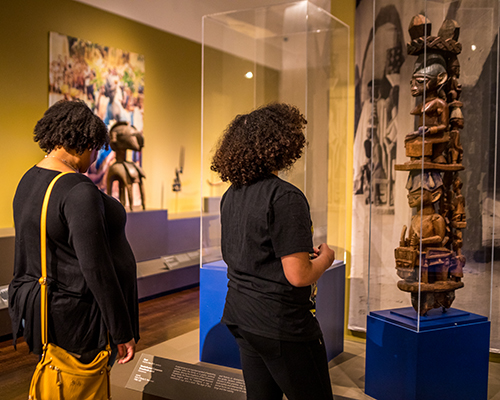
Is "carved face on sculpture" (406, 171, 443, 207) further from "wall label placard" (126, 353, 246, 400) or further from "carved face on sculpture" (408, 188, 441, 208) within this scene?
"wall label placard" (126, 353, 246, 400)

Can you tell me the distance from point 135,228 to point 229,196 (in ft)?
13.7

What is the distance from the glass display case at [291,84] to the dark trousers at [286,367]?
1.72m

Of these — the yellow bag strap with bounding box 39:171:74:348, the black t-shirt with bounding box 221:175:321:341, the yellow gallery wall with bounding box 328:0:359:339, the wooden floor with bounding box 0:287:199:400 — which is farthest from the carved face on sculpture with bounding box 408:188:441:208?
the wooden floor with bounding box 0:287:199:400

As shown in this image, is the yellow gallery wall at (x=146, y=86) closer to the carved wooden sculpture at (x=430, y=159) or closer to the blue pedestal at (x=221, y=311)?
the blue pedestal at (x=221, y=311)

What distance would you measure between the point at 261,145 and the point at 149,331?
328cm

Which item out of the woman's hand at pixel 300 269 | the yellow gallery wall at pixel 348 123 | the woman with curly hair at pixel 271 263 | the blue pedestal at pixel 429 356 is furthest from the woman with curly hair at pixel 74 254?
the yellow gallery wall at pixel 348 123

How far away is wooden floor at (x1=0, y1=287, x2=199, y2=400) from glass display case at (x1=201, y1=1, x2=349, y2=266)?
1.27m

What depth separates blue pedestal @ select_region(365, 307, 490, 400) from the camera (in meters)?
2.54

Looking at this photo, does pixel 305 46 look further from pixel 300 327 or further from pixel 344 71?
pixel 300 327

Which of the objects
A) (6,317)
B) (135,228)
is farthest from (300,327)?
(135,228)

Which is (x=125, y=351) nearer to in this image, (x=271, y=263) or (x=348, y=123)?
(x=271, y=263)

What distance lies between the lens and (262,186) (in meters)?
1.59

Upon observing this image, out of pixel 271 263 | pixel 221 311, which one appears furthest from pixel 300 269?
pixel 221 311

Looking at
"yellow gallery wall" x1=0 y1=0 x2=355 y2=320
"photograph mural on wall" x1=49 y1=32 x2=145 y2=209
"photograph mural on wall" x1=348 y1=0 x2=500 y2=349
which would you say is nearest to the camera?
"photograph mural on wall" x1=348 y1=0 x2=500 y2=349
